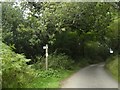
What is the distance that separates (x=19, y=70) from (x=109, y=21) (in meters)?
9.45

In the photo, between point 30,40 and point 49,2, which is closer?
point 49,2

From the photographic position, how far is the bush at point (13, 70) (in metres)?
8.75

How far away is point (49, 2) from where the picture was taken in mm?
15398

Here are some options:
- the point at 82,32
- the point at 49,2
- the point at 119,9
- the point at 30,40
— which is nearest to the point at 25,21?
the point at 30,40

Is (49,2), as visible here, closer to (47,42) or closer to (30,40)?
(30,40)

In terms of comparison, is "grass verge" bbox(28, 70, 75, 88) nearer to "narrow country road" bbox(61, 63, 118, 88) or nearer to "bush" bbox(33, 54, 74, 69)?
"narrow country road" bbox(61, 63, 118, 88)

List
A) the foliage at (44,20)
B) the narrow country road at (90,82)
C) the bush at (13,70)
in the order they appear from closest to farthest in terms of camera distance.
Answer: the bush at (13,70) → the narrow country road at (90,82) → the foliage at (44,20)

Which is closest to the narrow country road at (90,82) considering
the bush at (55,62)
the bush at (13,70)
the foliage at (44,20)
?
the bush at (55,62)

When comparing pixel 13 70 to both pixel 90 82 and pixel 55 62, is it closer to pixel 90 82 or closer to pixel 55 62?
pixel 90 82

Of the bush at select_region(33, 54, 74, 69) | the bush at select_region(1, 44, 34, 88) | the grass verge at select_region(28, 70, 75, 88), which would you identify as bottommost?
the bush at select_region(33, 54, 74, 69)

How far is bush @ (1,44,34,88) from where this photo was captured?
8750mm

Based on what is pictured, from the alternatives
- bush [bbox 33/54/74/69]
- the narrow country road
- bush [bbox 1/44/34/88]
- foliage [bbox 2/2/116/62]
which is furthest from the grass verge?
foliage [bbox 2/2/116/62]

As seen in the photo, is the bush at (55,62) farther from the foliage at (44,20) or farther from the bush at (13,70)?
the bush at (13,70)

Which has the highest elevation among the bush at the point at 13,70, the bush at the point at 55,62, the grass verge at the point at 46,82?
the bush at the point at 13,70
